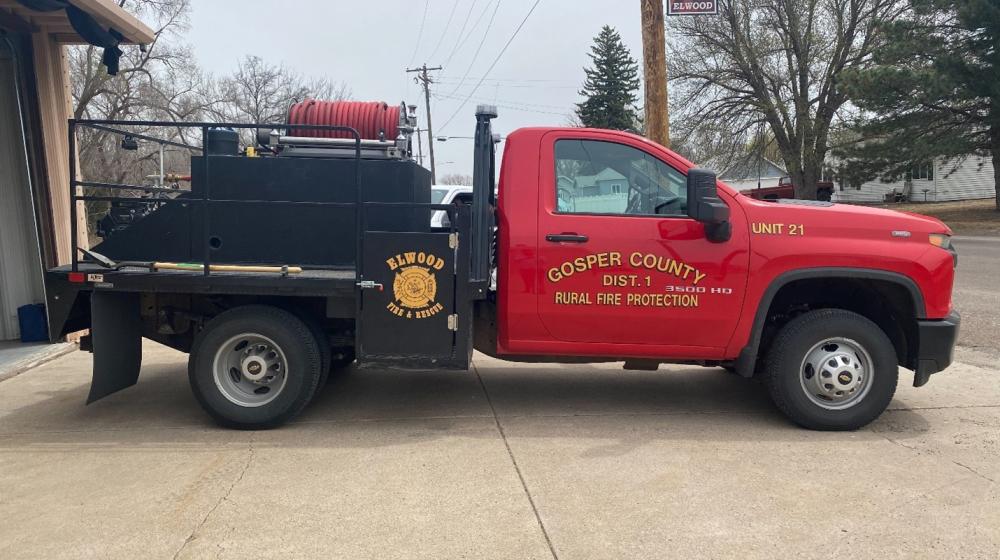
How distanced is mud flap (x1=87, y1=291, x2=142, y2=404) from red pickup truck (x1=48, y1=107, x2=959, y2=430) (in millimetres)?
15

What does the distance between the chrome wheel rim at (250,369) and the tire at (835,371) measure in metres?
3.50

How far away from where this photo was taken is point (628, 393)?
624 cm

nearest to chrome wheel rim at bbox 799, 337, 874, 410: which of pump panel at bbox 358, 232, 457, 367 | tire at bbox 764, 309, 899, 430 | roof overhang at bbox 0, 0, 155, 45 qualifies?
tire at bbox 764, 309, 899, 430

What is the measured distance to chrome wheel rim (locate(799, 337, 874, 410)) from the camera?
5.08 m

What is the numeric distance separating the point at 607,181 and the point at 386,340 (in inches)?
74.8

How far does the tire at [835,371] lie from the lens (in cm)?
507

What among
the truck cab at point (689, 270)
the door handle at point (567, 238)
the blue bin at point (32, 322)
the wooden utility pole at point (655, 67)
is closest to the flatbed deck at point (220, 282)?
the truck cab at point (689, 270)

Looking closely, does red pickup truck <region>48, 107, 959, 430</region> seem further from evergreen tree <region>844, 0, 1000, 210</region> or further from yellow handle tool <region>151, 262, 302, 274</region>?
evergreen tree <region>844, 0, 1000, 210</region>

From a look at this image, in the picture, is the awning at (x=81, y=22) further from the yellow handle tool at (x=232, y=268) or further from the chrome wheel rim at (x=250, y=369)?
the chrome wheel rim at (x=250, y=369)

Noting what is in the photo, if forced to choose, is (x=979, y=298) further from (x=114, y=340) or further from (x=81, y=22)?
(x=81, y=22)

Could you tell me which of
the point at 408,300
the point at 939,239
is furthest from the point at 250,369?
the point at 939,239

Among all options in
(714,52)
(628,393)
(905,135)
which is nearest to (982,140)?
(905,135)

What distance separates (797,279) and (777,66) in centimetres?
3339

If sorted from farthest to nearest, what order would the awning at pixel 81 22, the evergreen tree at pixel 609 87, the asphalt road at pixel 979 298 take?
the evergreen tree at pixel 609 87 → the asphalt road at pixel 979 298 → the awning at pixel 81 22
